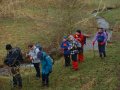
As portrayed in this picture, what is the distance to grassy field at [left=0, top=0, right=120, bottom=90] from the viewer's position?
643 inches

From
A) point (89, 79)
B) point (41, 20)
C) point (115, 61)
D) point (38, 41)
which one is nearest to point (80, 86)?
point (89, 79)

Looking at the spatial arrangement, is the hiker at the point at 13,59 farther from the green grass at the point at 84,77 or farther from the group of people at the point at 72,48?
the group of people at the point at 72,48

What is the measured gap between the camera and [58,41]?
2298 cm

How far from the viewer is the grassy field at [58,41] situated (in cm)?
1634

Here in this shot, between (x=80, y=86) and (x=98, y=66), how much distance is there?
2668mm

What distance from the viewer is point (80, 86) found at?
16.0m

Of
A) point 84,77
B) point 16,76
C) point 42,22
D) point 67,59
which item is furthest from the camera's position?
point 42,22

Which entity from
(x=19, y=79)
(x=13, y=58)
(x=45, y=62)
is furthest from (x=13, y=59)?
(x=45, y=62)

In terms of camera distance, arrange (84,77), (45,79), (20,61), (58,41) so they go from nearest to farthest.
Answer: (20,61) < (45,79) < (84,77) < (58,41)

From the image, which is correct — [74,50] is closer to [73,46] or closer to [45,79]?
[73,46]

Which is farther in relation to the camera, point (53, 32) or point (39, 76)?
point (53, 32)

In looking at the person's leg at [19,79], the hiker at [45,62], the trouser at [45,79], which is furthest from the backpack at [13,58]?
the trouser at [45,79]

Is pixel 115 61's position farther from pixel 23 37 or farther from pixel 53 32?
pixel 23 37

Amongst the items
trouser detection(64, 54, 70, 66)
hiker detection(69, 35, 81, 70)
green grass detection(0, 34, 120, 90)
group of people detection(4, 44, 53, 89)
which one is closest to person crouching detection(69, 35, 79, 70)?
hiker detection(69, 35, 81, 70)
